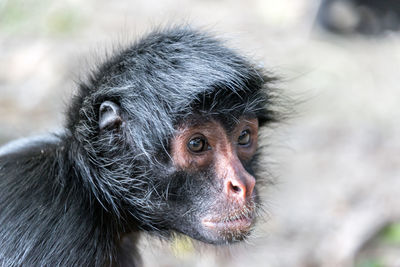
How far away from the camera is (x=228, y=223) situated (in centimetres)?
417

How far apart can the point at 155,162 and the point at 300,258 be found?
299 centimetres

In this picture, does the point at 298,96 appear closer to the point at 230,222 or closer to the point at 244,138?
the point at 244,138

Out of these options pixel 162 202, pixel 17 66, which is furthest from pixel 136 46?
pixel 17 66

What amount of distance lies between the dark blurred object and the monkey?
27.3 feet

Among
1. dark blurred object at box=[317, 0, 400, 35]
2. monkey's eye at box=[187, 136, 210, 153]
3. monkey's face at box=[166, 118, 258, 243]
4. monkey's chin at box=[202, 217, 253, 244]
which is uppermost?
monkey's eye at box=[187, 136, 210, 153]

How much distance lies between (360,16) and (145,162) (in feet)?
30.6

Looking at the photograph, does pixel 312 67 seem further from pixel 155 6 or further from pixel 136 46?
pixel 136 46

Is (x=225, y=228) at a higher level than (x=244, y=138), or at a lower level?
lower

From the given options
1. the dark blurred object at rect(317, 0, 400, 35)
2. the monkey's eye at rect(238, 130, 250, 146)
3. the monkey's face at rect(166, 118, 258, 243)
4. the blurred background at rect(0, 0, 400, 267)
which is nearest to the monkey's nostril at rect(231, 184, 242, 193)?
the monkey's face at rect(166, 118, 258, 243)

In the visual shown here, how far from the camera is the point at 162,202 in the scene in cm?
434

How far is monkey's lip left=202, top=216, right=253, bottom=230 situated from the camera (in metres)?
4.16

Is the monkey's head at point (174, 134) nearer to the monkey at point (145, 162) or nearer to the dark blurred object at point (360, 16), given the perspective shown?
the monkey at point (145, 162)

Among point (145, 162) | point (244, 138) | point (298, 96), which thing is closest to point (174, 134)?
point (145, 162)

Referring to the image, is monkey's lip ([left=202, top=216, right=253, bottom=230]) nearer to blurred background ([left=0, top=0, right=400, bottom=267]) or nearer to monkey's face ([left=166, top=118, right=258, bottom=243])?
monkey's face ([left=166, top=118, right=258, bottom=243])
